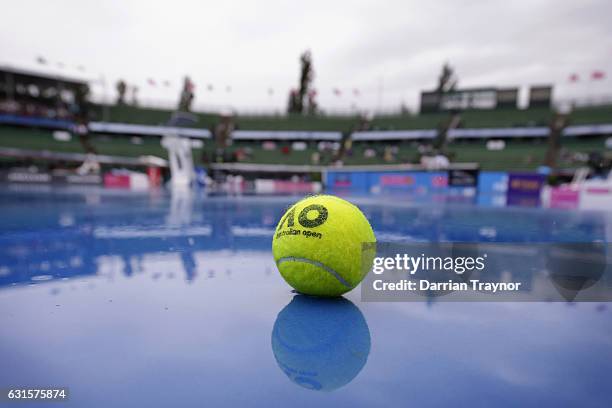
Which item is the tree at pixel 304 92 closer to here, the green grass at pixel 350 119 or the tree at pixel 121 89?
the green grass at pixel 350 119

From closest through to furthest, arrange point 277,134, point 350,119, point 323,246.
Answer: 1. point 323,246
2. point 277,134
3. point 350,119

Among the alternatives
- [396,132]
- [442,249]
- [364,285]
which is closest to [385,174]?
[396,132]

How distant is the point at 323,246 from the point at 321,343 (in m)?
0.79

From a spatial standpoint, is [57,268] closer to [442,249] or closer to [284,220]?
[284,220]

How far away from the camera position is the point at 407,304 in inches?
124

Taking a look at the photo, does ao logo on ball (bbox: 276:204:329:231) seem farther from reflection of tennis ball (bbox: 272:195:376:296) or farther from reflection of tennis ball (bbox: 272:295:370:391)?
reflection of tennis ball (bbox: 272:295:370:391)

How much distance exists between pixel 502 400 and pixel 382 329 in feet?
3.04

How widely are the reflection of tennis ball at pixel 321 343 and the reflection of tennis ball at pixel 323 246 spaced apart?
21 cm

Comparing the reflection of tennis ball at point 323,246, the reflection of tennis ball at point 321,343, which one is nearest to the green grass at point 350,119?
the reflection of tennis ball at point 323,246

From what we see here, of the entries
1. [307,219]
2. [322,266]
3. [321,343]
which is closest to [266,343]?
[321,343]

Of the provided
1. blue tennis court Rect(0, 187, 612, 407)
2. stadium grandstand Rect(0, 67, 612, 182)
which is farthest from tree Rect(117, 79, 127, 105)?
blue tennis court Rect(0, 187, 612, 407)

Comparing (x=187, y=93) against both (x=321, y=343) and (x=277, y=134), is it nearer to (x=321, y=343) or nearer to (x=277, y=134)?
(x=277, y=134)

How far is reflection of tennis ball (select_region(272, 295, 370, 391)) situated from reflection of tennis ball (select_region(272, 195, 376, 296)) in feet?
0.68

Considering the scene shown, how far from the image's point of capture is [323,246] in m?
2.86
